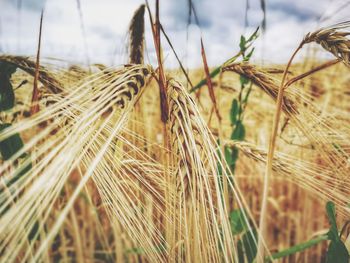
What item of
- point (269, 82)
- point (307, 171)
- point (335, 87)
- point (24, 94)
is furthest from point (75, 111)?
point (335, 87)

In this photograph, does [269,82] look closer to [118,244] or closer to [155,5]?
[155,5]

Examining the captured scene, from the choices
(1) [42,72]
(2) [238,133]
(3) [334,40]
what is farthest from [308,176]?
(1) [42,72]

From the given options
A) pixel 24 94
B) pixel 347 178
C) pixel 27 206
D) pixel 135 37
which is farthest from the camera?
pixel 24 94

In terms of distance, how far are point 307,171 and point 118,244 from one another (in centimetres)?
43

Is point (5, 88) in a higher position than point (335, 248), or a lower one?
higher

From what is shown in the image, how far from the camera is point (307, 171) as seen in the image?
0.61 metres

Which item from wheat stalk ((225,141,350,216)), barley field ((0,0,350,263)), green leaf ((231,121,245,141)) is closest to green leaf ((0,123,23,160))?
barley field ((0,0,350,263))

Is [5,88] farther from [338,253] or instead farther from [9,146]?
[338,253]

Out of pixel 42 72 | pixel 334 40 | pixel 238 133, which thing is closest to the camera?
pixel 334 40

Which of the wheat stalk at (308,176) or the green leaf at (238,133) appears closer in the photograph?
the wheat stalk at (308,176)

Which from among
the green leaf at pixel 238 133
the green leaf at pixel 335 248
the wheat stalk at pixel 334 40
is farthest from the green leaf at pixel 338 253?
the green leaf at pixel 238 133

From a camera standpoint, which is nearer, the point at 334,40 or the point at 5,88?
the point at 334,40

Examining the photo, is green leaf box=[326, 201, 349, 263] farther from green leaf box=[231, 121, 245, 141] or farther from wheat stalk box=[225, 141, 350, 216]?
green leaf box=[231, 121, 245, 141]

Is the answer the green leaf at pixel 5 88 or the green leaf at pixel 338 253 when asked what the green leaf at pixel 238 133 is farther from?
the green leaf at pixel 5 88
